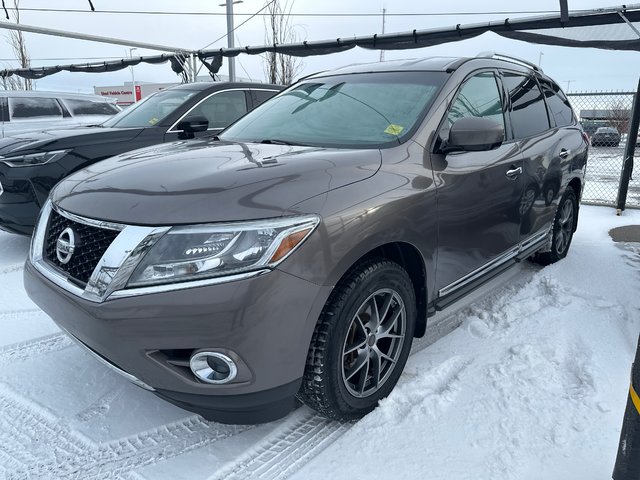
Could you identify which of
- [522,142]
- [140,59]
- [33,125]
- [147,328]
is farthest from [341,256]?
[140,59]

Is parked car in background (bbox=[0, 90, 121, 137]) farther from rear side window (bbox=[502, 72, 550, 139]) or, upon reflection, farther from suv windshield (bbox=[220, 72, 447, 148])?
rear side window (bbox=[502, 72, 550, 139])

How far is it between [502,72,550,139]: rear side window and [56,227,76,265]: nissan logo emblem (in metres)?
2.88

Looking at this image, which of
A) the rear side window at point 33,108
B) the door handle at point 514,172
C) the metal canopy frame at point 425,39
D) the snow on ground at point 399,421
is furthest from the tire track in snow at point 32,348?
the rear side window at point 33,108

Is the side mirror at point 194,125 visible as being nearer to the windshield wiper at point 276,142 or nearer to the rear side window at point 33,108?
the windshield wiper at point 276,142

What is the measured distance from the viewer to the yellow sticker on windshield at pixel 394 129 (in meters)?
2.66

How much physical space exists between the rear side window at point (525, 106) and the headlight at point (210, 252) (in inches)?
94.4

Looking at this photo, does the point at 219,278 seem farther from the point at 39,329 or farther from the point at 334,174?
the point at 39,329

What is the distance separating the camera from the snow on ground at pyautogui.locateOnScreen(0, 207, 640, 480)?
6.80 feet

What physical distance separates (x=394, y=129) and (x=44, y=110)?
8.67m

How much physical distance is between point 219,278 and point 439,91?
1.77 metres

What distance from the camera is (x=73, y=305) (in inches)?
78.6

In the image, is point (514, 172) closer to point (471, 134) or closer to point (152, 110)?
point (471, 134)

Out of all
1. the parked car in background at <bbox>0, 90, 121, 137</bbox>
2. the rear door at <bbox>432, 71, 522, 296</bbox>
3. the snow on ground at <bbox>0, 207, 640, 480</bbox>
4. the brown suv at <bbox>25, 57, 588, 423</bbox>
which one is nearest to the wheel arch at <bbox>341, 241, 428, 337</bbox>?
the brown suv at <bbox>25, 57, 588, 423</bbox>

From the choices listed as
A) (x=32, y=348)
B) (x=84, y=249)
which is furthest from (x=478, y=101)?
(x=32, y=348)
